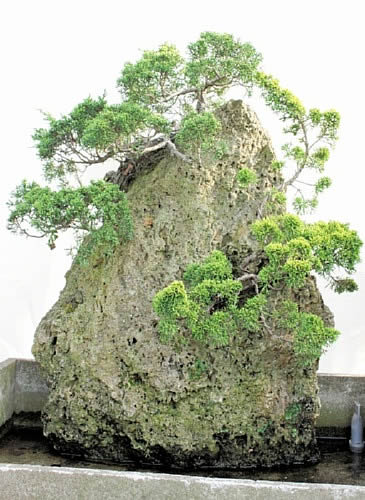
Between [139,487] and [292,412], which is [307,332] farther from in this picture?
[139,487]

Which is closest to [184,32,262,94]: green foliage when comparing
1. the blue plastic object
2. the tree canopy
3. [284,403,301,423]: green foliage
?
the tree canopy

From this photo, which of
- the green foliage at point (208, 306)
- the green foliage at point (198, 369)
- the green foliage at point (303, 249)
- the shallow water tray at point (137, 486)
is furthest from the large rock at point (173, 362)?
the shallow water tray at point (137, 486)

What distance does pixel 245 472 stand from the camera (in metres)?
4.08

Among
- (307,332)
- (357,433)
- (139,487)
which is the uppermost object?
(307,332)

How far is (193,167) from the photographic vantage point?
4266mm

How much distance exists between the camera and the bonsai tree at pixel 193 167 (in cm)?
382

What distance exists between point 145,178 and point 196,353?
1078mm

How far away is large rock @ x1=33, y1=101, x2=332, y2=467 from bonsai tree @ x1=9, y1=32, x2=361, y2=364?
13cm

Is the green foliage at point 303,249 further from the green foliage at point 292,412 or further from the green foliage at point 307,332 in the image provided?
the green foliage at point 292,412

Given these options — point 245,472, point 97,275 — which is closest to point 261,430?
point 245,472

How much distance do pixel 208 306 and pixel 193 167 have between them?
0.87m

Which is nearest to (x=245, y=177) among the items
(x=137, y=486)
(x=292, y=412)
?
(x=292, y=412)

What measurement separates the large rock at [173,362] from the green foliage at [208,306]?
0.21 meters

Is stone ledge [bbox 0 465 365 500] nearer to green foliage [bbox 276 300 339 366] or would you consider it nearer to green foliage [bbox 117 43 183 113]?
green foliage [bbox 276 300 339 366]
